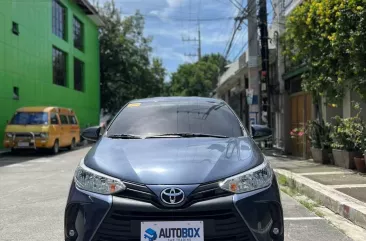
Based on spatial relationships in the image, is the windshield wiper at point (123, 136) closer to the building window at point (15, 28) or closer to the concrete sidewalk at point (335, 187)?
the concrete sidewalk at point (335, 187)

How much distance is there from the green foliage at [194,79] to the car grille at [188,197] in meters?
58.8

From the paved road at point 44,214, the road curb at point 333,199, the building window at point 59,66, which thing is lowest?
the paved road at point 44,214

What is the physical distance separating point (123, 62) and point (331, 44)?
104 ft

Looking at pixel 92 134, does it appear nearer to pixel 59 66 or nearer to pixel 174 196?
pixel 174 196

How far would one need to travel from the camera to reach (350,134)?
33.8 ft

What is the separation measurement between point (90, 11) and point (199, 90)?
30146 millimetres

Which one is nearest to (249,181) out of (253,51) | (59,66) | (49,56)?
(253,51)

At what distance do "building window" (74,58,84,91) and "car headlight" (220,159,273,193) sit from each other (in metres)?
31.4

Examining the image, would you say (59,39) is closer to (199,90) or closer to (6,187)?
(6,187)

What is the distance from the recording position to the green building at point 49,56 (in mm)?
21016

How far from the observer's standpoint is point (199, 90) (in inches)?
2502

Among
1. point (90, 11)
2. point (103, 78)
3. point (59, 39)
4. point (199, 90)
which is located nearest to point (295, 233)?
point (59, 39)

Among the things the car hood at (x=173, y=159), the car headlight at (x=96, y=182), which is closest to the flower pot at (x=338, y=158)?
the car hood at (x=173, y=159)

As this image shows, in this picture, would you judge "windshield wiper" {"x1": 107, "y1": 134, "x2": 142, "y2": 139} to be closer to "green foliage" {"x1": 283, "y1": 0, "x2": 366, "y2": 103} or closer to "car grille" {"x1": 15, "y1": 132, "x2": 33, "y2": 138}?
"green foliage" {"x1": 283, "y1": 0, "x2": 366, "y2": 103}
